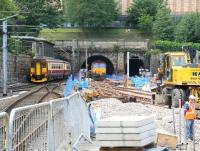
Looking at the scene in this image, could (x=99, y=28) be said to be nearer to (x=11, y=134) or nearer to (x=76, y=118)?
(x=76, y=118)

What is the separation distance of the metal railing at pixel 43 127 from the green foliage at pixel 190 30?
78.2 m

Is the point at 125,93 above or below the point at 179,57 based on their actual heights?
below

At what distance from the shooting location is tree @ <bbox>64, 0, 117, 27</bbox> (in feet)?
342

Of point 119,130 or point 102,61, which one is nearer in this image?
point 119,130

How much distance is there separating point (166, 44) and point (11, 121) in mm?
78842

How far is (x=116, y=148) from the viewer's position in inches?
455

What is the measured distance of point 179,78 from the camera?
30969mm

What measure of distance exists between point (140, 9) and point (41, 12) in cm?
3118

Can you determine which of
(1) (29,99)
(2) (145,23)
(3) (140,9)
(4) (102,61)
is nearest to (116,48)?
(4) (102,61)

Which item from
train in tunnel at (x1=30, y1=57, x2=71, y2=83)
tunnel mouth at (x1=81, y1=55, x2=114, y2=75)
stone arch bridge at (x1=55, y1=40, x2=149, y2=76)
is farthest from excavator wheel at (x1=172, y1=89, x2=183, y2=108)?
tunnel mouth at (x1=81, y1=55, x2=114, y2=75)

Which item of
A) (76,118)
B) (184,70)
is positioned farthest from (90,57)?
(76,118)

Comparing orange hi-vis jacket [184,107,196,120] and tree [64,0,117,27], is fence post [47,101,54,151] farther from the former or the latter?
tree [64,0,117,27]

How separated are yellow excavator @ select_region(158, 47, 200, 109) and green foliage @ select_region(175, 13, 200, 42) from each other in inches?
2325

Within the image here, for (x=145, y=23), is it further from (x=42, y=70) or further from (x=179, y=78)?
(x=179, y=78)
